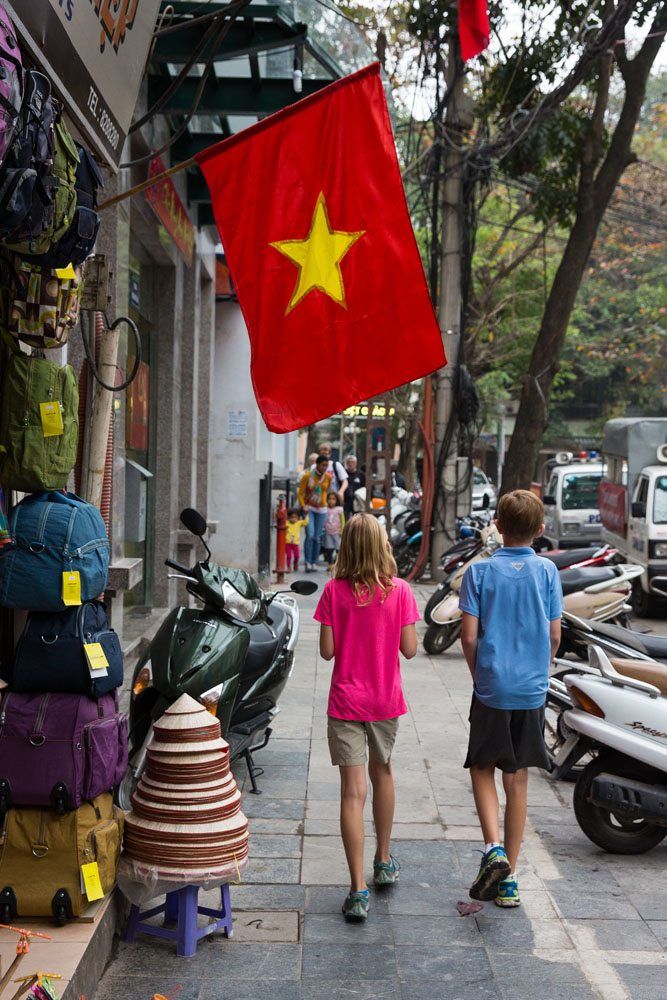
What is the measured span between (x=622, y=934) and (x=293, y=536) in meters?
13.7

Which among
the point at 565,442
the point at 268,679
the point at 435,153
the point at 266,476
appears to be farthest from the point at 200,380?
the point at 565,442

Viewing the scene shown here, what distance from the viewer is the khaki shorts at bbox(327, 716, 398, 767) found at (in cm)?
473

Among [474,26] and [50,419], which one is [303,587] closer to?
[50,419]

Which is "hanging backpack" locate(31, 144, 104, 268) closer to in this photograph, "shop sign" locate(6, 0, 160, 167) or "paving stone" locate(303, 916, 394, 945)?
"shop sign" locate(6, 0, 160, 167)

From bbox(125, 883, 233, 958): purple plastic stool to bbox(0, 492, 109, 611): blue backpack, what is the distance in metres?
1.21

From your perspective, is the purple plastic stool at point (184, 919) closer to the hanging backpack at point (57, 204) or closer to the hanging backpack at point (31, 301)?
the hanging backpack at point (31, 301)

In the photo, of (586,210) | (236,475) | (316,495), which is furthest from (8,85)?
(316,495)

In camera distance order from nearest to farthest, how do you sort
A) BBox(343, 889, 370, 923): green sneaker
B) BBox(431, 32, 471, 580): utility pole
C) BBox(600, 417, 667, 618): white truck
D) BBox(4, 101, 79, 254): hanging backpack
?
1. BBox(4, 101, 79, 254): hanging backpack
2. BBox(343, 889, 370, 923): green sneaker
3. BBox(600, 417, 667, 618): white truck
4. BBox(431, 32, 471, 580): utility pole

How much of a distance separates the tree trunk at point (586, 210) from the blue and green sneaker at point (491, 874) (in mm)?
11385

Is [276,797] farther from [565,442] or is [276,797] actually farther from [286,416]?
[565,442]

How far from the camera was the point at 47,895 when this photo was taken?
155 inches

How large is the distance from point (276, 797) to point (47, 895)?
8.19ft

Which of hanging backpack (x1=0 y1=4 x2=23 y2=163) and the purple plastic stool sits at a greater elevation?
A: hanging backpack (x1=0 y1=4 x2=23 y2=163)

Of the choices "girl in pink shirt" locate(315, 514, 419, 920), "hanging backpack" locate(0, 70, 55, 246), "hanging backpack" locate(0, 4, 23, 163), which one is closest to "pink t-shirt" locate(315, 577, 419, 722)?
"girl in pink shirt" locate(315, 514, 419, 920)
